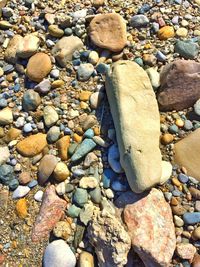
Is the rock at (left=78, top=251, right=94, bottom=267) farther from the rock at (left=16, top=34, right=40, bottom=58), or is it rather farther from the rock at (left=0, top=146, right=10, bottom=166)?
the rock at (left=16, top=34, right=40, bottom=58)

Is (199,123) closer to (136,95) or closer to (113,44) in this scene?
(136,95)

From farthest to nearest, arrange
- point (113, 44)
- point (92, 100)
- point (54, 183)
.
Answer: point (113, 44)
point (92, 100)
point (54, 183)

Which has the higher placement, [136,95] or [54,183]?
[136,95]

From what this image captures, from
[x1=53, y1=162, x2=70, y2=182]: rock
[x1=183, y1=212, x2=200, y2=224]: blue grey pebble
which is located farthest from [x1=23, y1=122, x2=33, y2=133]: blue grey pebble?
[x1=183, y1=212, x2=200, y2=224]: blue grey pebble

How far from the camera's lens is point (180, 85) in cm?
237

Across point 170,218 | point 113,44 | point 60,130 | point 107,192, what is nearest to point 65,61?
point 113,44

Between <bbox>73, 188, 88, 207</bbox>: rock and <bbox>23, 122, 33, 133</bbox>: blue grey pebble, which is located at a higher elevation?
<bbox>23, 122, 33, 133</bbox>: blue grey pebble

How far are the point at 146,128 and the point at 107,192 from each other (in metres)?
0.40

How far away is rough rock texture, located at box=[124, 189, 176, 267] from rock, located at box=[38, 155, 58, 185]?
1.53ft

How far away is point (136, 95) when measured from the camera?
90.3 inches

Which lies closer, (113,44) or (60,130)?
(60,130)

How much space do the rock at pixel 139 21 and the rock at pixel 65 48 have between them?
1.26ft

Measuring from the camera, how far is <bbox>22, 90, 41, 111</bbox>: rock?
8.04 feet

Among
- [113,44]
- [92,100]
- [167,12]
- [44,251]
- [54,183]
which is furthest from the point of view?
[167,12]
